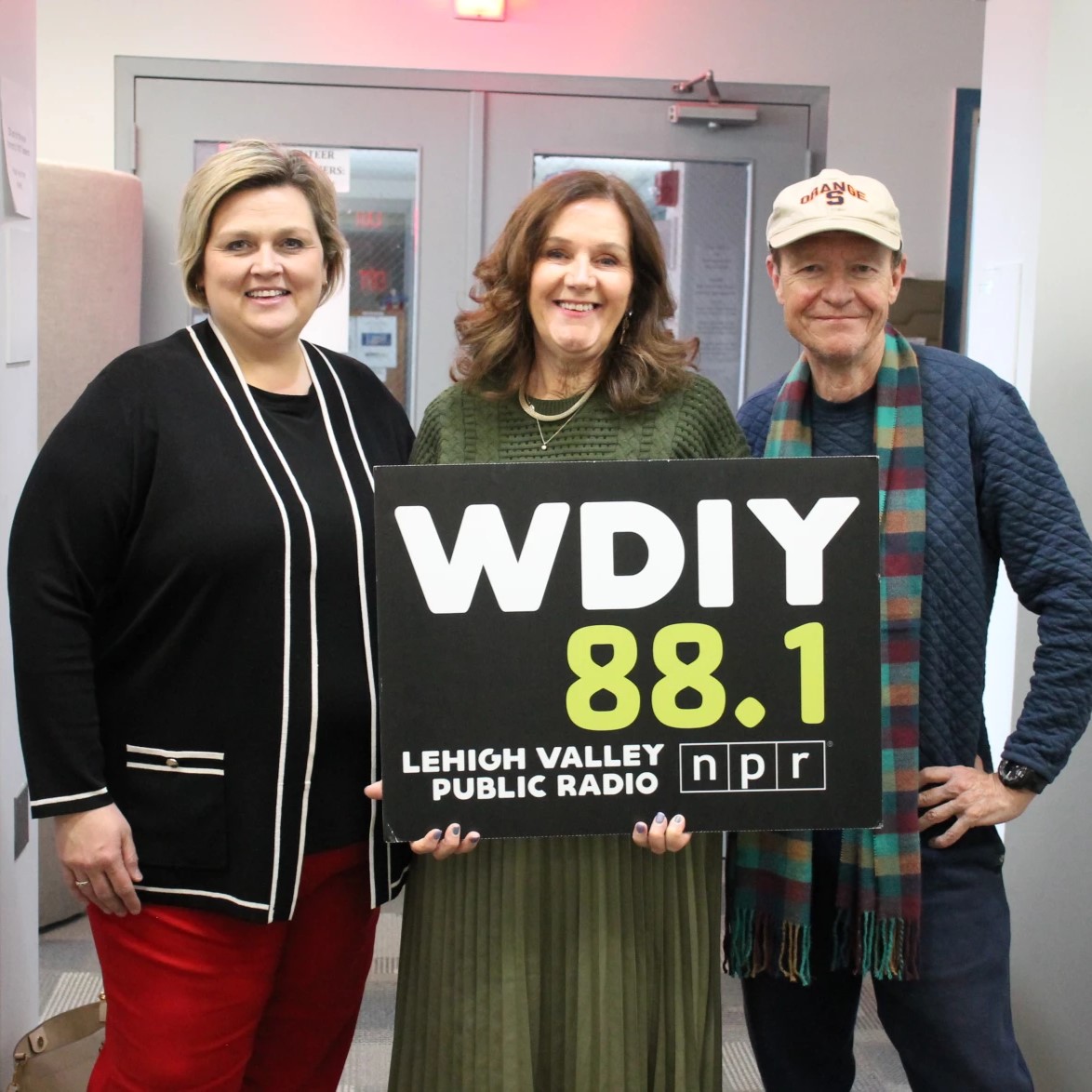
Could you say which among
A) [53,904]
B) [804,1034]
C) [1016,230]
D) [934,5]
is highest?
[934,5]

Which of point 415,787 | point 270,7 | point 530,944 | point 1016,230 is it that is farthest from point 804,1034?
point 270,7

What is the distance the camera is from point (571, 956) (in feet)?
4.97

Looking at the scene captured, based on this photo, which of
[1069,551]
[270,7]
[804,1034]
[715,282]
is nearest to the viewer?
[1069,551]

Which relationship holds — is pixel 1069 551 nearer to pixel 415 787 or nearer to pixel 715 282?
pixel 415 787

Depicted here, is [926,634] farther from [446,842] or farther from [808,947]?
[446,842]

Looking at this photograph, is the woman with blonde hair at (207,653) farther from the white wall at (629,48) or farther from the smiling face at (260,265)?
the white wall at (629,48)

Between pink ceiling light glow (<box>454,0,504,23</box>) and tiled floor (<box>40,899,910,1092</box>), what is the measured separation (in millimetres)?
2520

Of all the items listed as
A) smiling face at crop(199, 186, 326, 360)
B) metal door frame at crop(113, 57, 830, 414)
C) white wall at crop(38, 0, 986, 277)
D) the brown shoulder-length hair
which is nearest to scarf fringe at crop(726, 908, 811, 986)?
the brown shoulder-length hair

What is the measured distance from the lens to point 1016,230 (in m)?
2.36

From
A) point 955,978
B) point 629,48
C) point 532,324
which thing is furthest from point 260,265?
point 629,48

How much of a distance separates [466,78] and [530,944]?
9.29 ft

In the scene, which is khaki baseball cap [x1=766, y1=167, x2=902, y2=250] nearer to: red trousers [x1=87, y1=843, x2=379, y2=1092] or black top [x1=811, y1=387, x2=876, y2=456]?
black top [x1=811, y1=387, x2=876, y2=456]

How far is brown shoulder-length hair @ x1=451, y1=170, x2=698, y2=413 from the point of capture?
5.07ft

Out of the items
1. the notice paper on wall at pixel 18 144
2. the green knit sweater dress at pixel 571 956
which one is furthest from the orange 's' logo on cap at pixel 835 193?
the notice paper on wall at pixel 18 144
